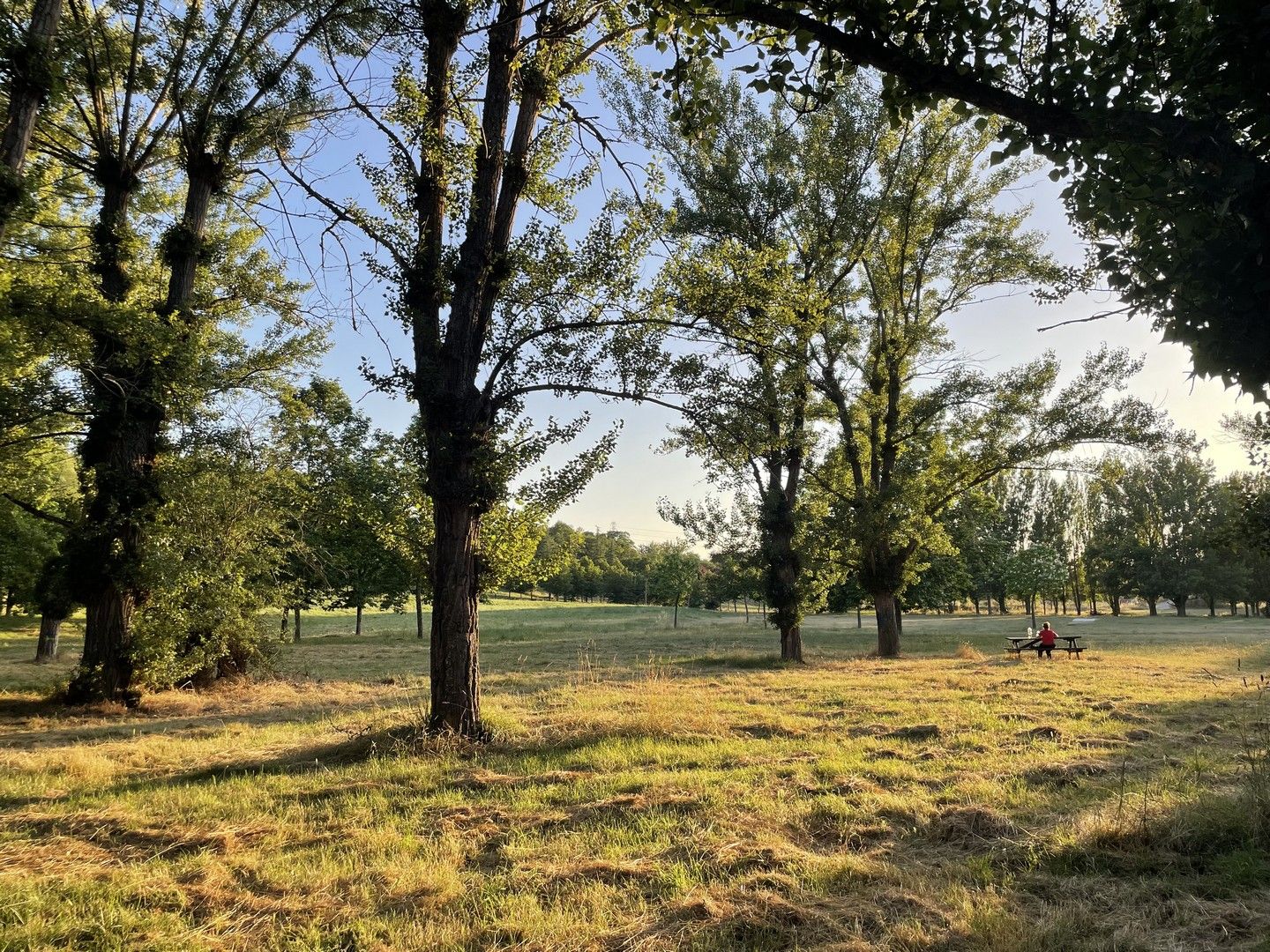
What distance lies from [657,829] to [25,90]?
10.7m

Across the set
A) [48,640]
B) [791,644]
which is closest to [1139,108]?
[791,644]

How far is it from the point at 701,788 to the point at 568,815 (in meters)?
1.31

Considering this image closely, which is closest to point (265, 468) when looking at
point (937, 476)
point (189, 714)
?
point (189, 714)

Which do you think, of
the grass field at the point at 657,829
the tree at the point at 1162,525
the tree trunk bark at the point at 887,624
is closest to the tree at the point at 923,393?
the tree trunk bark at the point at 887,624

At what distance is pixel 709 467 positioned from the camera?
1819cm

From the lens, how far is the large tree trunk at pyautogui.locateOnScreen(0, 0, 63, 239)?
23.8ft

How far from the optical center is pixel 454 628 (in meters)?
8.33

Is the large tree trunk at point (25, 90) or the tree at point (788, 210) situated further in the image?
the tree at point (788, 210)

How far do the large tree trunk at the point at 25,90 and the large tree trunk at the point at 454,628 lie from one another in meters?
5.77

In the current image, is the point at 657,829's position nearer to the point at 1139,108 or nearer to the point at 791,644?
the point at 1139,108

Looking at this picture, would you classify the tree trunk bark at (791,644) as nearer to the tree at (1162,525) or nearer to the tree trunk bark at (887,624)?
the tree trunk bark at (887,624)

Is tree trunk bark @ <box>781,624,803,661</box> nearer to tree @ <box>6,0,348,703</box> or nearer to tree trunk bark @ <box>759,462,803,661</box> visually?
tree trunk bark @ <box>759,462,803,661</box>

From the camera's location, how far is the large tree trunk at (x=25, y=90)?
7.25 meters

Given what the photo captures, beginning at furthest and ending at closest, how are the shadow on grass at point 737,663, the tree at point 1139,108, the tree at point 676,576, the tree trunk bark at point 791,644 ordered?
1. the tree at point 676,576
2. the tree trunk bark at point 791,644
3. the shadow on grass at point 737,663
4. the tree at point 1139,108
